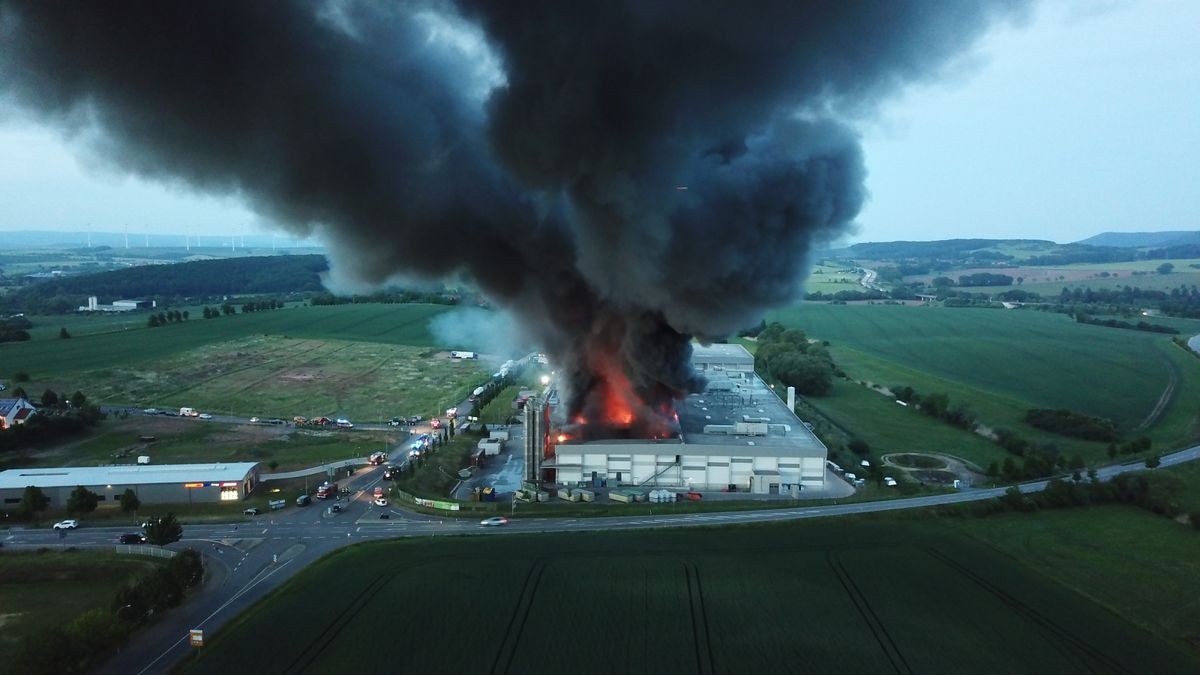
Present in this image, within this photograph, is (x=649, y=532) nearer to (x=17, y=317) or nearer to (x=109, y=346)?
(x=109, y=346)

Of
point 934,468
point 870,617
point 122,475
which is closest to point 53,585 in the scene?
point 122,475

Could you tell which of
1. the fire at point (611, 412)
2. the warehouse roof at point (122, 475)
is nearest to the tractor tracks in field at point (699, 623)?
the fire at point (611, 412)

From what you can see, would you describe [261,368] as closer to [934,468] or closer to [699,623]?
[934,468]

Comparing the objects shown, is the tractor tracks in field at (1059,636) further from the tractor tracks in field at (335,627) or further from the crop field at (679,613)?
the tractor tracks in field at (335,627)

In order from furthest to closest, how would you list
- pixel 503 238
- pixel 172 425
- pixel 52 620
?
pixel 172 425, pixel 503 238, pixel 52 620

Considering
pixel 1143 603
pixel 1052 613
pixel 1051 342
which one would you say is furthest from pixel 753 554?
pixel 1051 342

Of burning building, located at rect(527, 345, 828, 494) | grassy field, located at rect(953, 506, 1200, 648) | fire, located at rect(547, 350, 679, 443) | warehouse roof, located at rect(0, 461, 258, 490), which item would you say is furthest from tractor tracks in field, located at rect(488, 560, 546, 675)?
grassy field, located at rect(953, 506, 1200, 648)

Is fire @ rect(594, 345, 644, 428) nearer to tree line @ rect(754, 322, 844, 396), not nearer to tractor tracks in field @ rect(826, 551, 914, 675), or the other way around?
tractor tracks in field @ rect(826, 551, 914, 675)
